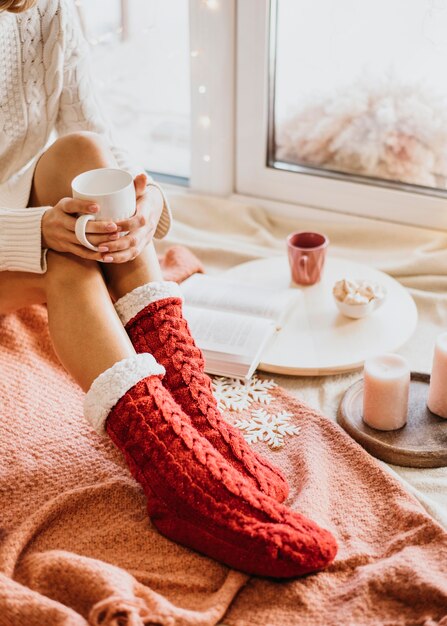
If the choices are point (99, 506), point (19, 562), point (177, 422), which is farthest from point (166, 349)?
point (19, 562)

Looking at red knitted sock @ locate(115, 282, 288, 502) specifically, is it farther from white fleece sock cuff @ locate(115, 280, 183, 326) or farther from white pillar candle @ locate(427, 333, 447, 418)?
white pillar candle @ locate(427, 333, 447, 418)

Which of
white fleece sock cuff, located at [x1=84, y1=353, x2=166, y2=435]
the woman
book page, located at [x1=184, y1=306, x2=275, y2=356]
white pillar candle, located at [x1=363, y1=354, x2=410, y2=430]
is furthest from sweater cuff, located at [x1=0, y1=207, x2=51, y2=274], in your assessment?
white pillar candle, located at [x1=363, y1=354, x2=410, y2=430]

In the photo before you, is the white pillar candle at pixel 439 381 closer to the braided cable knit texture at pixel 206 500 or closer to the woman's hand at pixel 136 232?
the braided cable knit texture at pixel 206 500

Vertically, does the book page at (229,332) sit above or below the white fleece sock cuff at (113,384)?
below

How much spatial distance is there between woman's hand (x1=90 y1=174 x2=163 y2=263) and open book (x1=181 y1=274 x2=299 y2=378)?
285mm

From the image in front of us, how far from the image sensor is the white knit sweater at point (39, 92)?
144cm

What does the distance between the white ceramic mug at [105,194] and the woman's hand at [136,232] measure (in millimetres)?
15

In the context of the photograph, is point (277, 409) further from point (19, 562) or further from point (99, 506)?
point (19, 562)

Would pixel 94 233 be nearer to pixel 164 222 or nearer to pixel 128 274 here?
pixel 128 274

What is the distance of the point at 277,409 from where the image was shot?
1.40 meters

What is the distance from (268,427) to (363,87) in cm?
89

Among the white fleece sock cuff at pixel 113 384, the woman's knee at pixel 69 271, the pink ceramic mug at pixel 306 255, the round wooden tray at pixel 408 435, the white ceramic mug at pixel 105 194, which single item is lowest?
the round wooden tray at pixel 408 435

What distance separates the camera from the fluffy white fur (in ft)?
5.87

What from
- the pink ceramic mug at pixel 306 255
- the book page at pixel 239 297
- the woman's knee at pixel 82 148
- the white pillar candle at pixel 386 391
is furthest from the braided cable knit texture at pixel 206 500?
the pink ceramic mug at pixel 306 255
